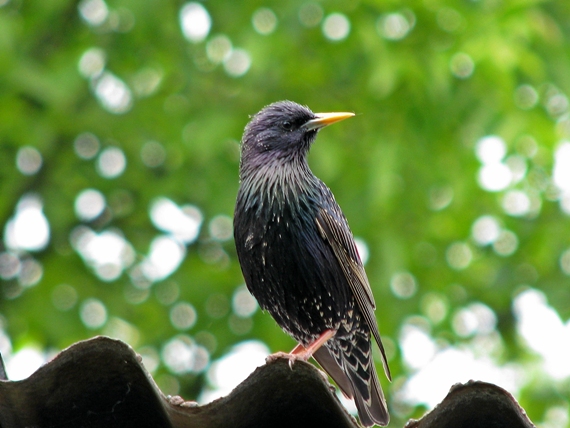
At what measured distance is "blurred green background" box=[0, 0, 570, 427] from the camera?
18.3ft

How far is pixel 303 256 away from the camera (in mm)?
3432

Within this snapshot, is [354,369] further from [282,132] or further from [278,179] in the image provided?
[282,132]

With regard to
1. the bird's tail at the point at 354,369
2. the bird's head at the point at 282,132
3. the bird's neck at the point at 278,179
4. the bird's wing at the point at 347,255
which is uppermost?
the bird's head at the point at 282,132

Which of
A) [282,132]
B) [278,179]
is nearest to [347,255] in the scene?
[278,179]

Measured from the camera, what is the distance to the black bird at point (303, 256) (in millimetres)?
3406

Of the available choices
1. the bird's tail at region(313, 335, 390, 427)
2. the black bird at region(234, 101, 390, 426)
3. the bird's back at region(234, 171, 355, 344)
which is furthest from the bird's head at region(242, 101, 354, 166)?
the bird's tail at region(313, 335, 390, 427)

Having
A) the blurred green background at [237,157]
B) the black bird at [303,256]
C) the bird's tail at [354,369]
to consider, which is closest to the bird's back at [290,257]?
the black bird at [303,256]

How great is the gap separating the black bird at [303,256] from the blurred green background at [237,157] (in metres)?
1.43

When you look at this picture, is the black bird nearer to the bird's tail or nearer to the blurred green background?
the bird's tail

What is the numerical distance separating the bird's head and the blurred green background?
1.31 metres

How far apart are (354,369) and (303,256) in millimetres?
770

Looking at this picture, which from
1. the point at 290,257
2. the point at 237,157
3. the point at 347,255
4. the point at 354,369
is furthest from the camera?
the point at 237,157

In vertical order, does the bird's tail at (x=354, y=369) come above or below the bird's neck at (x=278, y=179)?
below

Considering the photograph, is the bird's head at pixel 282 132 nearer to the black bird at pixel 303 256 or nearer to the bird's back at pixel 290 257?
the black bird at pixel 303 256
